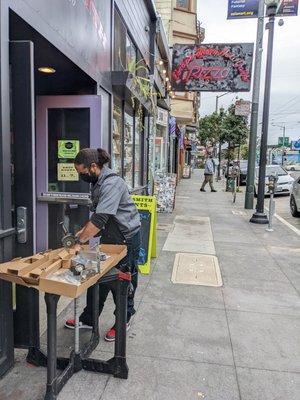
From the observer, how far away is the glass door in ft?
16.7

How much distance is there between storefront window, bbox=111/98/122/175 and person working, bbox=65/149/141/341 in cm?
327

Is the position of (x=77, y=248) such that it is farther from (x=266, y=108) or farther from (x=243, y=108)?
(x=243, y=108)

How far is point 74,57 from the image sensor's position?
14.6 ft

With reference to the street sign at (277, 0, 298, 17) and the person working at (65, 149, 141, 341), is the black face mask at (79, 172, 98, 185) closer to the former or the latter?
the person working at (65, 149, 141, 341)

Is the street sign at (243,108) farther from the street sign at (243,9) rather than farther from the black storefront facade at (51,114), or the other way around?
the black storefront facade at (51,114)

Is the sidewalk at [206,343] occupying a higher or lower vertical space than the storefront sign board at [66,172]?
lower

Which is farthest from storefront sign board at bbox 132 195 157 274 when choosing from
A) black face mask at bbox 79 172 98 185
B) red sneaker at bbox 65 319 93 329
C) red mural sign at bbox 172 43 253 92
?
red mural sign at bbox 172 43 253 92

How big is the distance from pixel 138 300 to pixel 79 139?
2383mm

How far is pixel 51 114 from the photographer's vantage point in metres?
5.34

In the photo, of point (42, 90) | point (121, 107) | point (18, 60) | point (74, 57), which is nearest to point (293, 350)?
point (18, 60)

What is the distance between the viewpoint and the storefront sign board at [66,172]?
215 inches

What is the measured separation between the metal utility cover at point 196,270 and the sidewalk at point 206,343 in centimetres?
14

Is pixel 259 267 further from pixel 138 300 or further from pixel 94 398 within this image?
pixel 94 398

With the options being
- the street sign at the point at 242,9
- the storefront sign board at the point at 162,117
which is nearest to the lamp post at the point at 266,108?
the street sign at the point at 242,9
